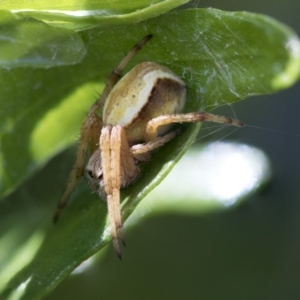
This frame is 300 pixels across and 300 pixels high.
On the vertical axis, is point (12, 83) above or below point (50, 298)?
above

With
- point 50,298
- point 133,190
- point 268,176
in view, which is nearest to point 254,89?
point 133,190

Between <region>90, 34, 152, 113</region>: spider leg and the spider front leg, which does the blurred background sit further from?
<region>90, 34, 152, 113</region>: spider leg

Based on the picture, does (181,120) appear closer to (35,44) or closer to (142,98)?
(142,98)

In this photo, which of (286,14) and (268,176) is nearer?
(268,176)

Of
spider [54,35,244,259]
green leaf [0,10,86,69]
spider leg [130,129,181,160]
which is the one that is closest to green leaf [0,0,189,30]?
green leaf [0,10,86,69]

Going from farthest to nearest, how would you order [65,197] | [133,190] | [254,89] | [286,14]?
[286,14], [65,197], [133,190], [254,89]

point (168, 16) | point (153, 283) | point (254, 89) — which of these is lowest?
point (153, 283)

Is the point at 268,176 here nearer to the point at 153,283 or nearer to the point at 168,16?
the point at 153,283
